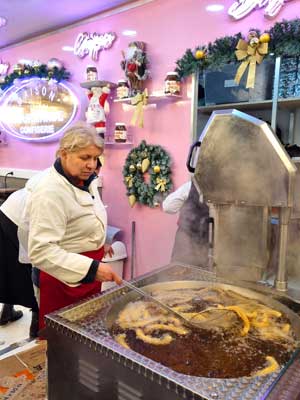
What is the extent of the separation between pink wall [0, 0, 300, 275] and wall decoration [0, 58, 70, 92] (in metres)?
0.12

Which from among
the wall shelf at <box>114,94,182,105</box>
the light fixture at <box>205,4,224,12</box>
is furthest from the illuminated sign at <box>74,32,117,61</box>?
the light fixture at <box>205,4,224,12</box>

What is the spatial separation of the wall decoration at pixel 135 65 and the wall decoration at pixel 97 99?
0.95 feet

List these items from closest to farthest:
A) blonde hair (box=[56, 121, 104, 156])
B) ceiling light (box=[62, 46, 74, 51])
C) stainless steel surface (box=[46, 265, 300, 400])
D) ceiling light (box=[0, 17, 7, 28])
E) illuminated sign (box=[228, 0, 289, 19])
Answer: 1. stainless steel surface (box=[46, 265, 300, 400])
2. blonde hair (box=[56, 121, 104, 156])
3. illuminated sign (box=[228, 0, 289, 19])
4. ceiling light (box=[0, 17, 7, 28])
5. ceiling light (box=[62, 46, 74, 51])

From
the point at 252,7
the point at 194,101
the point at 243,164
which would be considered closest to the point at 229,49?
the point at 252,7

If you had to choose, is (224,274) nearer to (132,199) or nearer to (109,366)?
(109,366)

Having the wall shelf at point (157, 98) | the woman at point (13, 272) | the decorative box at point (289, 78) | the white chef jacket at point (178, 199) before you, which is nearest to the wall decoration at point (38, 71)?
the wall shelf at point (157, 98)

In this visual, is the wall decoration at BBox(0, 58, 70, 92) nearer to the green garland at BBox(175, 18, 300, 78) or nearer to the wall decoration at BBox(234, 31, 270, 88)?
the green garland at BBox(175, 18, 300, 78)

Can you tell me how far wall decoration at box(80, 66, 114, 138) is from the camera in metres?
3.52

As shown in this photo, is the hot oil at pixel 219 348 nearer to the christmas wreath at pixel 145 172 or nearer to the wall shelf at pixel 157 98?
the christmas wreath at pixel 145 172

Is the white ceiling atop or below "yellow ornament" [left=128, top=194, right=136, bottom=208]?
atop

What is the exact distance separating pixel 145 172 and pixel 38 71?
1964mm

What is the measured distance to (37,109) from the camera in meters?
4.44

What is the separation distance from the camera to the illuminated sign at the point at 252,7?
2.53m

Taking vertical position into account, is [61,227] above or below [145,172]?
below
